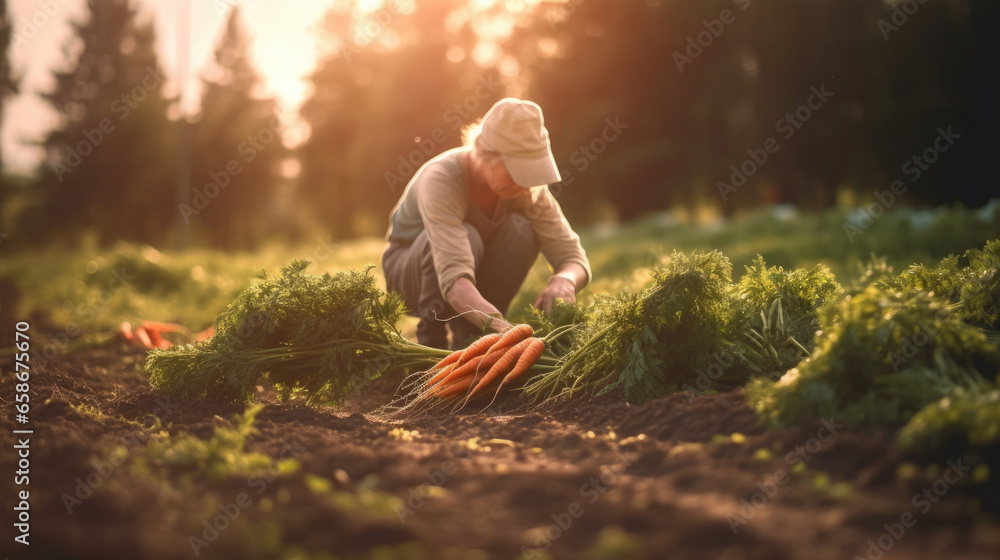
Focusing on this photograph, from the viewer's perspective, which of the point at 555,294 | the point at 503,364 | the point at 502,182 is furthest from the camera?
the point at 555,294

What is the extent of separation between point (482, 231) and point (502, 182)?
1.83 feet

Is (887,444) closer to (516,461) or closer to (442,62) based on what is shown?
(516,461)

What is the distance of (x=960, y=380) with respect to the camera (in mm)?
2385

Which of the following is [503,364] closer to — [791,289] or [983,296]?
[791,289]

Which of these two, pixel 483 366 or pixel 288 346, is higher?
pixel 288 346

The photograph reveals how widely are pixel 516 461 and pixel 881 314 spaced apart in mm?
1368

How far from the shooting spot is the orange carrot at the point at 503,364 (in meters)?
3.61

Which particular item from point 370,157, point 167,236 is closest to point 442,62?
point 370,157

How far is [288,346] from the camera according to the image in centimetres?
372

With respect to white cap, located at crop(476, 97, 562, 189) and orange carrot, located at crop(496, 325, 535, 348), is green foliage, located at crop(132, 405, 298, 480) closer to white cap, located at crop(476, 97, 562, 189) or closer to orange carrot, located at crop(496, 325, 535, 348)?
orange carrot, located at crop(496, 325, 535, 348)

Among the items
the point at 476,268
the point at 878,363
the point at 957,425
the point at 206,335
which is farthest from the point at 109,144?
the point at 957,425

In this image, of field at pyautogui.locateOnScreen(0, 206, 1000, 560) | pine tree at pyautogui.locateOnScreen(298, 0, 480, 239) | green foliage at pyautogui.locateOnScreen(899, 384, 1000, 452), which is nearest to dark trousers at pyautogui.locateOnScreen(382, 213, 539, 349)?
field at pyautogui.locateOnScreen(0, 206, 1000, 560)

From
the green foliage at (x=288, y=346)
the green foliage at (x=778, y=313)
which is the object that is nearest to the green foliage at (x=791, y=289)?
the green foliage at (x=778, y=313)

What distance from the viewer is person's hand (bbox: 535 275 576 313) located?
4336 mm
